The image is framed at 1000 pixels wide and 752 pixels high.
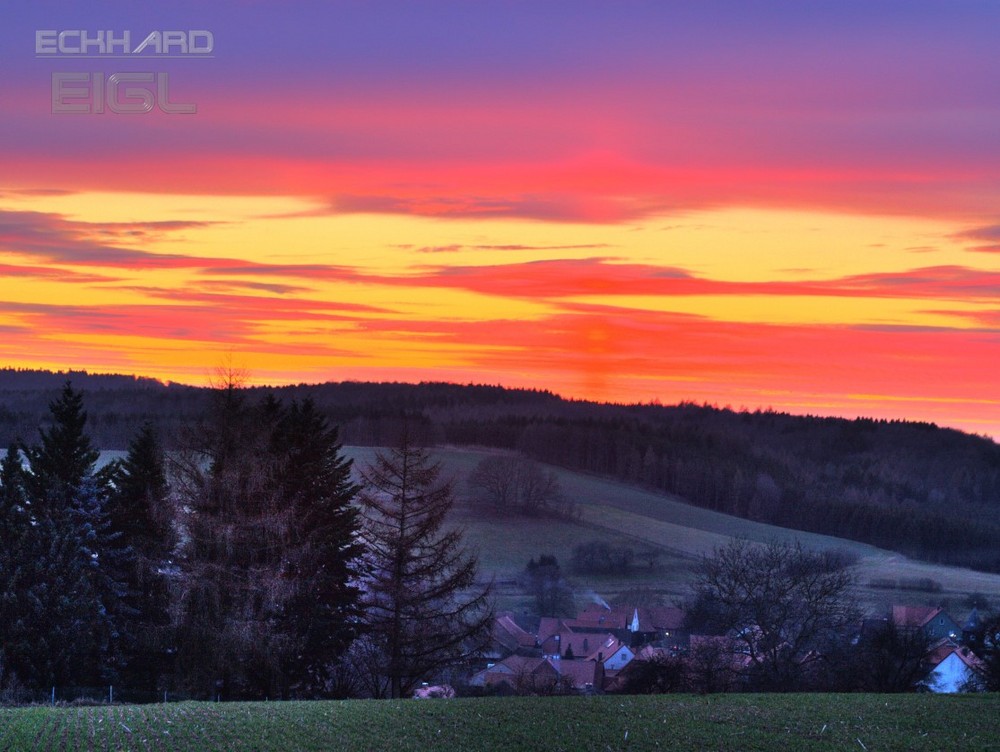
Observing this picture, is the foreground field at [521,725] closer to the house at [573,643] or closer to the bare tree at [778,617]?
the bare tree at [778,617]

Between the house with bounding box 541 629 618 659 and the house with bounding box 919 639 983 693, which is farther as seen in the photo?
the house with bounding box 541 629 618 659

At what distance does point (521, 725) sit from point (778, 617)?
18.4 m

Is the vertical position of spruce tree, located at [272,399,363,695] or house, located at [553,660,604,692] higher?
spruce tree, located at [272,399,363,695]

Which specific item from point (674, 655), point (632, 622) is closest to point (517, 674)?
point (674, 655)

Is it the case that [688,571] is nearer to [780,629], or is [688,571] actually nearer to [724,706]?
[780,629]

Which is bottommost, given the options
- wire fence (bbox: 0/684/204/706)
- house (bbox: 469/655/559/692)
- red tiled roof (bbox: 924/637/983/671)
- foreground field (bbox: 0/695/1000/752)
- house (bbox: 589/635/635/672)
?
house (bbox: 589/635/635/672)

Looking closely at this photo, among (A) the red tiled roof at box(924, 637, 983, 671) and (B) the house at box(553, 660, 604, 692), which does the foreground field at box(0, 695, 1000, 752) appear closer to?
(A) the red tiled roof at box(924, 637, 983, 671)

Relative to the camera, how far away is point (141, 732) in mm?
24500

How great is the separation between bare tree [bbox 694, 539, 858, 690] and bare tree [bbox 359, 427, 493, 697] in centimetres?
1002

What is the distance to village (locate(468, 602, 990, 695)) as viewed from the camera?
40094 mm

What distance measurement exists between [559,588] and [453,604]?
55.3 metres

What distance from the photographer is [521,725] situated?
26.4 metres

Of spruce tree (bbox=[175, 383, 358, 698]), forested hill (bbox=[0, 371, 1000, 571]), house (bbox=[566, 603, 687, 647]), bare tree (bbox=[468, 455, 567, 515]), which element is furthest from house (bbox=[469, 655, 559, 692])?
forested hill (bbox=[0, 371, 1000, 571])

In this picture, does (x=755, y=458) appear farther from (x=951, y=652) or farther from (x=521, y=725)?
(x=521, y=725)
